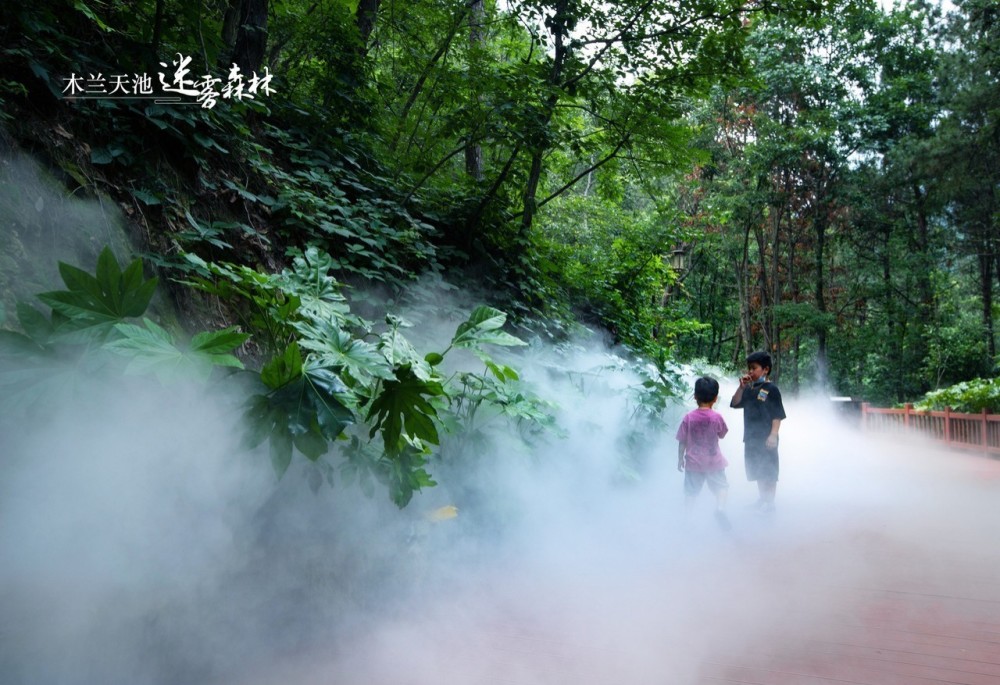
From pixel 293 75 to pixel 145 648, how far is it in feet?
21.3

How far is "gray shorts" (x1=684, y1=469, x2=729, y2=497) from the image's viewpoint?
5.71m

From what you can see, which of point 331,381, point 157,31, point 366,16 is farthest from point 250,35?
point 331,381

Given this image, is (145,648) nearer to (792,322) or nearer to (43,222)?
(43,222)

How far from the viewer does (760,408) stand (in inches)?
248

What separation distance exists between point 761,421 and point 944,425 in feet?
39.3

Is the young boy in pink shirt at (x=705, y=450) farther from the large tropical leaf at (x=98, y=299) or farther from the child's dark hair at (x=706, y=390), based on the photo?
the large tropical leaf at (x=98, y=299)

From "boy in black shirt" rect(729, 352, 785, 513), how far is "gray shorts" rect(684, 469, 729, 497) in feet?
2.45

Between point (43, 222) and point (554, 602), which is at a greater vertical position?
point (43, 222)

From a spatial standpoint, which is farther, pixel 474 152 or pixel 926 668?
pixel 474 152

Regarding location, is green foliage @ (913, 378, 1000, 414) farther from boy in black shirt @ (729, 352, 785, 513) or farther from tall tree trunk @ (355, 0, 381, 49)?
tall tree trunk @ (355, 0, 381, 49)

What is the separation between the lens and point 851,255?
26.9 meters

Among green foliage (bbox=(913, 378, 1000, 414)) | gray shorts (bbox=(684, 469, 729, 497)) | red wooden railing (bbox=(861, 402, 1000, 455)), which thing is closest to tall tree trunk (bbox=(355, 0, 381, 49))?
gray shorts (bbox=(684, 469, 729, 497))

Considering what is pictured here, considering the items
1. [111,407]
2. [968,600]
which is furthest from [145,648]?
[968,600]

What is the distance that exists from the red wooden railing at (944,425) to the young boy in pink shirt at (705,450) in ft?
34.1
